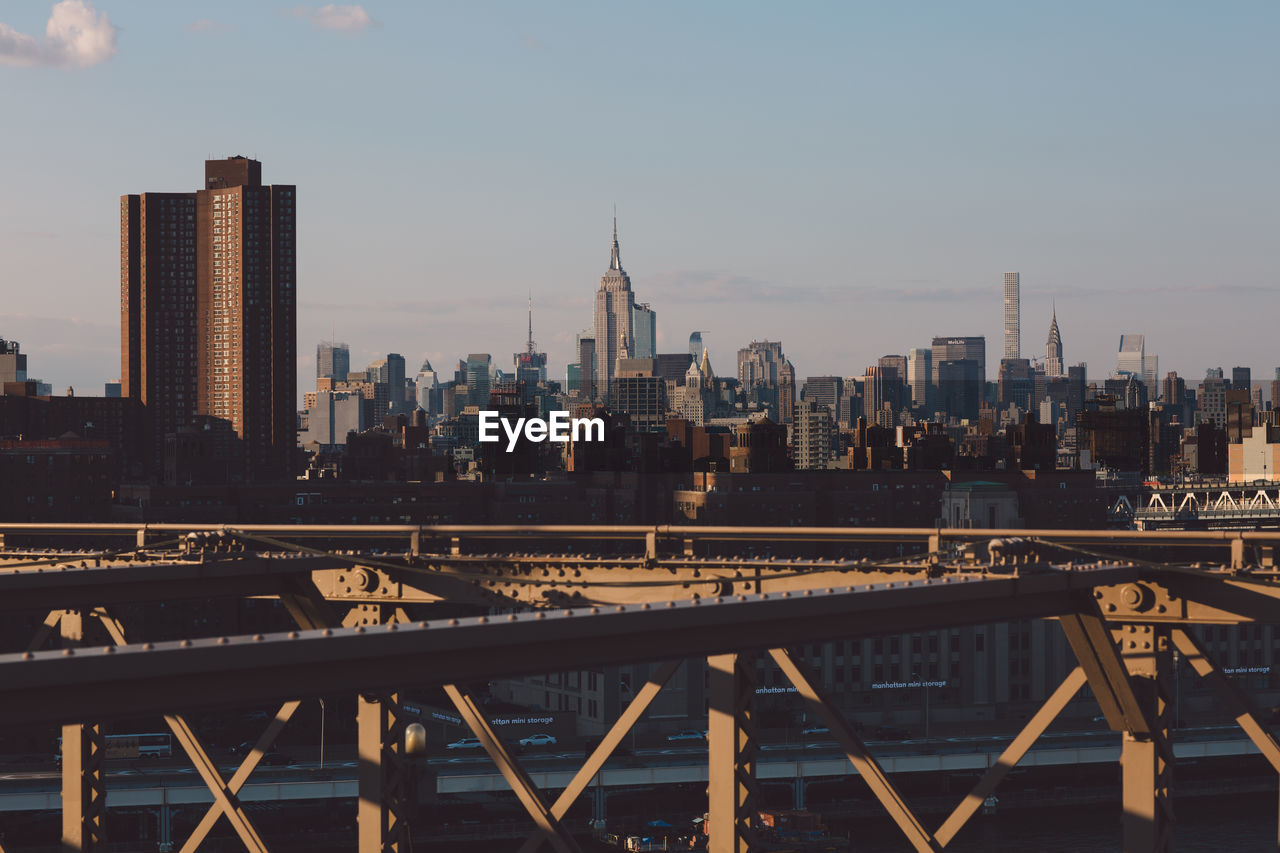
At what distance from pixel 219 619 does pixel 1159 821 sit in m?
137

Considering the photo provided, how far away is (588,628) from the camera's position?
1460 cm

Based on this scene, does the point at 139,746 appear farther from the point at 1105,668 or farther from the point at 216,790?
the point at 1105,668

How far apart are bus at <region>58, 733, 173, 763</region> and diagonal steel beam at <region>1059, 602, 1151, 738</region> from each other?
11264 cm

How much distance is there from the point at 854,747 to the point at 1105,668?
394cm

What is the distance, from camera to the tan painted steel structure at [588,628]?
13.0 metres

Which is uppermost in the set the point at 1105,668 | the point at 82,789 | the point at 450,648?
the point at 450,648

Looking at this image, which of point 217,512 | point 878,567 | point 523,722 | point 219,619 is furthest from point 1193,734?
point 878,567

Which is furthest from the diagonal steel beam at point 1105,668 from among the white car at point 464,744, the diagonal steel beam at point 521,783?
the white car at point 464,744

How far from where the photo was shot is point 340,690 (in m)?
13.3

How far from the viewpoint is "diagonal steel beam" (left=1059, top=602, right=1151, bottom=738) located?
20094 mm

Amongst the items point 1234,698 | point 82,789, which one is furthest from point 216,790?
point 1234,698

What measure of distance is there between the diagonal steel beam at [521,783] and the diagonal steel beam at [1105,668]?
6.20m

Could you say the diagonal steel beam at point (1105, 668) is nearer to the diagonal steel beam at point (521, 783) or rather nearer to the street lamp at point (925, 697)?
the diagonal steel beam at point (521, 783)

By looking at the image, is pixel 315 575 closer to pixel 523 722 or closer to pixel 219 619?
pixel 523 722
